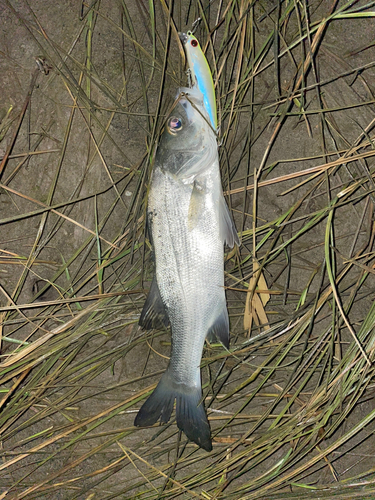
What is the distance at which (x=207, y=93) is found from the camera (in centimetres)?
212

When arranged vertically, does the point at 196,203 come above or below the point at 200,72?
below

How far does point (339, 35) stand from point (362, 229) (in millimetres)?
1148

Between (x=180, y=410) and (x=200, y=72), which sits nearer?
(x=200, y=72)

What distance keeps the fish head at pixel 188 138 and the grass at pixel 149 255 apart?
22 centimetres

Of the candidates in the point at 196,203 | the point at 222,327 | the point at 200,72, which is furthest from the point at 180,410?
the point at 200,72

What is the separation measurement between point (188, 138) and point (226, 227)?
513 mm

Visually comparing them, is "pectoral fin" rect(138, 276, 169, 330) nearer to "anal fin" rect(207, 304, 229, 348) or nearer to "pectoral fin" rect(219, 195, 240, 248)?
"anal fin" rect(207, 304, 229, 348)

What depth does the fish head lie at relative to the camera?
210cm

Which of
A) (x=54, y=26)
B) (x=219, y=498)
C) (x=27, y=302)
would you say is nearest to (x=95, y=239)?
(x=27, y=302)

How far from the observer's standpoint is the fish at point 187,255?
2121 mm

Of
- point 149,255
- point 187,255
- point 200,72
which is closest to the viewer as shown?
point 200,72

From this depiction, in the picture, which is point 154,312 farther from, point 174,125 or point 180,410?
point 174,125

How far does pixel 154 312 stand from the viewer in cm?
231

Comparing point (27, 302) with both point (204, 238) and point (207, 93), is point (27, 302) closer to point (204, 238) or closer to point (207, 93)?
point (204, 238)
